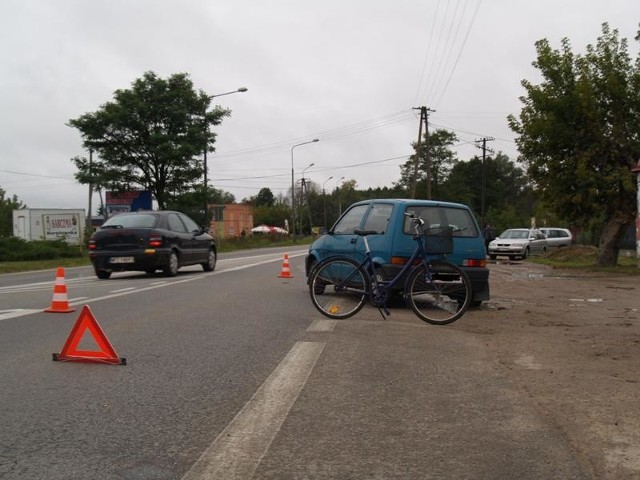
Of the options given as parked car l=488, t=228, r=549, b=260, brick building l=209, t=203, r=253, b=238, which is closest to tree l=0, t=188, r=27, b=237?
brick building l=209, t=203, r=253, b=238

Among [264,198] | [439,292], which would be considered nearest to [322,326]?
[439,292]

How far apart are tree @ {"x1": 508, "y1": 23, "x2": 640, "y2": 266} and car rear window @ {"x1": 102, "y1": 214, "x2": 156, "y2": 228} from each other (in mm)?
12278

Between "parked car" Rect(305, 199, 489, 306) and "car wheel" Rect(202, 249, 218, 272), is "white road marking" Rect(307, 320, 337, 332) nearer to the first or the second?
"parked car" Rect(305, 199, 489, 306)

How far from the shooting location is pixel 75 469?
3375 millimetres

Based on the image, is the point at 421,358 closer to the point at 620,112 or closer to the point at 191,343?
the point at 191,343

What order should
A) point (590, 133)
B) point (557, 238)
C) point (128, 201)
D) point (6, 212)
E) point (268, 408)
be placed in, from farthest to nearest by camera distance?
point (6, 212) < point (557, 238) < point (128, 201) < point (590, 133) < point (268, 408)

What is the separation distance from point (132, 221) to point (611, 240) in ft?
49.0

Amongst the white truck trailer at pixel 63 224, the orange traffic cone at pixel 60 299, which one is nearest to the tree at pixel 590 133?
the orange traffic cone at pixel 60 299

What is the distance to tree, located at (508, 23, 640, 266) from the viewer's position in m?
19.6

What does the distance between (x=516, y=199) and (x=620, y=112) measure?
9628 centimetres

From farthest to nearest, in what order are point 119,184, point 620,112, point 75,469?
1. point 119,184
2. point 620,112
3. point 75,469

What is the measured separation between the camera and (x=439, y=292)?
25.8ft

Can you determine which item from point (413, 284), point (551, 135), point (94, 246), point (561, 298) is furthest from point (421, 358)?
point (551, 135)

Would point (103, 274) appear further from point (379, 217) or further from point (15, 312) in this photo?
point (379, 217)
